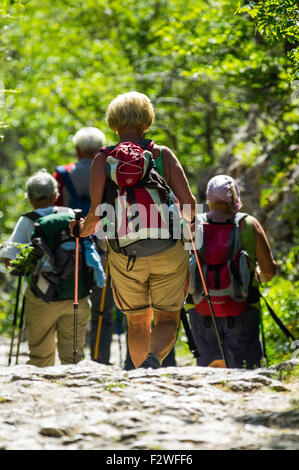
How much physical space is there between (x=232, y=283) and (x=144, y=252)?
1.08 meters

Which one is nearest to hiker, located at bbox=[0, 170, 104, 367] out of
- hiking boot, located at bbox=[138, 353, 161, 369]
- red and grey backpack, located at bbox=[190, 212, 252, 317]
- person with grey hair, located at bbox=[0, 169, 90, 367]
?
person with grey hair, located at bbox=[0, 169, 90, 367]

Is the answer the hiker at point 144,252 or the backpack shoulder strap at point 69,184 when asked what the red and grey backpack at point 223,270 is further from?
the backpack shoulder strap at point 69,184

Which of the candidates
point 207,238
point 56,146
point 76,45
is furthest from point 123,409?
point 76,45

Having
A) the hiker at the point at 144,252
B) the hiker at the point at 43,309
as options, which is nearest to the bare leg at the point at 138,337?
the hiker at the point at 144,252

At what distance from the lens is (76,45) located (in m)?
16.7

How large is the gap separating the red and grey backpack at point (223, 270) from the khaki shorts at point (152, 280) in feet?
2.06

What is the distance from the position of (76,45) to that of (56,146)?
11.1 ft

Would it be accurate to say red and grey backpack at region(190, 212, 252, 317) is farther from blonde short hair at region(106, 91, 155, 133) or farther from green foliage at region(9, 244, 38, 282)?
green foliage at region(9, 244, 38, 282)

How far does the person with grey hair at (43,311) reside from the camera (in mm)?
6074

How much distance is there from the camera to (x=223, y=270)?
18.1ft

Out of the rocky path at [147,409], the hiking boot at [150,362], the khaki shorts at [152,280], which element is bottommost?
the rocky path at [147,409]

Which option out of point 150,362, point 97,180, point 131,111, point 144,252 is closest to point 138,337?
point 150,362

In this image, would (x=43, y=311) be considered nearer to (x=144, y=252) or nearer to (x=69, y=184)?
(x=69, y=184)

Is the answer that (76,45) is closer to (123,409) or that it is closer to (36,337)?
(36,337)
